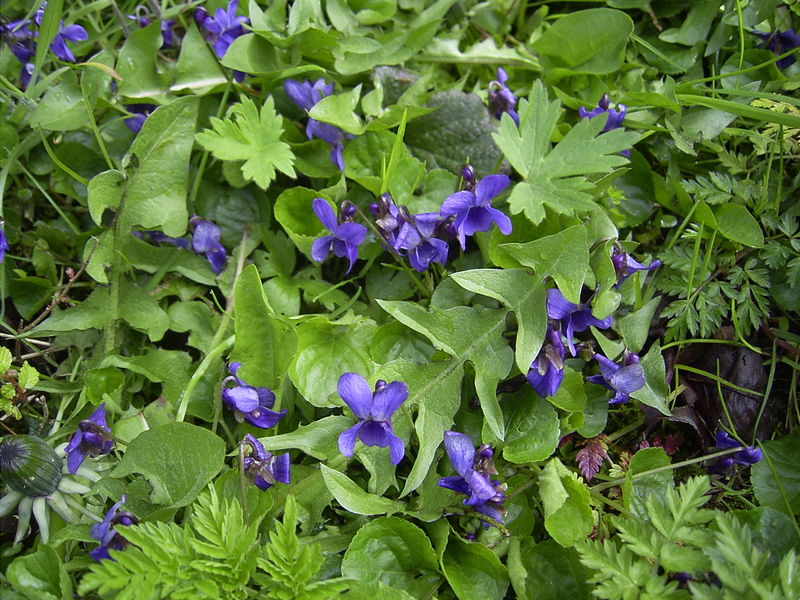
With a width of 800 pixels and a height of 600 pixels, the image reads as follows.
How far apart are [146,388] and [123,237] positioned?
1.58ft

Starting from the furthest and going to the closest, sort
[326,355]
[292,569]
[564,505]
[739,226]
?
[739,226] → [326,355] → [564,505] → [292,569]

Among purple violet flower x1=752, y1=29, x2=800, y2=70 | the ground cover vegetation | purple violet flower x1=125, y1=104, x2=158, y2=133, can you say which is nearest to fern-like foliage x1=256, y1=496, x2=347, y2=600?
the ground cover vegetation

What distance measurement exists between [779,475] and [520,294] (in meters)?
0.93

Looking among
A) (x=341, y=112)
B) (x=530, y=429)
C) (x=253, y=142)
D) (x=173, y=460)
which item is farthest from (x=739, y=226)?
(x=173, y=460)

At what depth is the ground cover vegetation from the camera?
1.72m

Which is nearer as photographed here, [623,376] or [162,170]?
[623,376]

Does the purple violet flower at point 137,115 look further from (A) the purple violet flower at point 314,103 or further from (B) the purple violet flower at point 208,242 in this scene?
(A) the purple violet flower at point 314,103

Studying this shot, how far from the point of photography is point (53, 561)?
1664 mm

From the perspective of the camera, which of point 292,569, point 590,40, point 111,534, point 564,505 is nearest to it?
point 292,569

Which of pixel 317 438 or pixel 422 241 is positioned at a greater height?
pixel 422 241

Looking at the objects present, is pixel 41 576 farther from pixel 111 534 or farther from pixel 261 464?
pixel 261 464

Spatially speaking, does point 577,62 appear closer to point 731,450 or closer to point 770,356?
point 770,356

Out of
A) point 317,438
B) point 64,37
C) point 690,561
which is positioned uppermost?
point 64,37

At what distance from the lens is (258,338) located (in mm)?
1925
